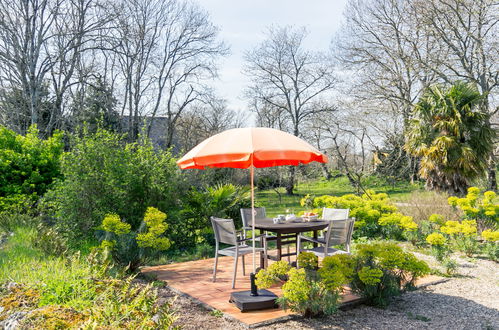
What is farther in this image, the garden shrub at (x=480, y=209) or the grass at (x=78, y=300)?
the garden shrub at (x=480, y=209)

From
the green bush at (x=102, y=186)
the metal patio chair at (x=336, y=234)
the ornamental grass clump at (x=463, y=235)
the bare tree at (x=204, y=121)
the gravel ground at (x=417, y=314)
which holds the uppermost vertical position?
the bare tree at (x=204, y=121)

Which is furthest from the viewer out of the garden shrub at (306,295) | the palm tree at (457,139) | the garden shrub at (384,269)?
the palm tree at (457,139)

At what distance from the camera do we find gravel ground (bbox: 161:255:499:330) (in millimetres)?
3908

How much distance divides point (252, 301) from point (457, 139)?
9.30 meters

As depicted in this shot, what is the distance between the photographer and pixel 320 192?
21.6 metres

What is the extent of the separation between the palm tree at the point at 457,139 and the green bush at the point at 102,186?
7773 mm

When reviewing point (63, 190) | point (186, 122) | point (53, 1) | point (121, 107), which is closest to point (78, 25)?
point (53, 1)

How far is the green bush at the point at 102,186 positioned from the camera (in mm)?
7555

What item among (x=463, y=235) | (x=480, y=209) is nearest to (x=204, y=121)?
(x=480, y=209)

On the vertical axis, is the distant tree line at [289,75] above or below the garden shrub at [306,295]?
above

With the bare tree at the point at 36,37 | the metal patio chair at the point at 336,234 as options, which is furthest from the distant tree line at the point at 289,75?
the metal patio chair at the point at 336,234

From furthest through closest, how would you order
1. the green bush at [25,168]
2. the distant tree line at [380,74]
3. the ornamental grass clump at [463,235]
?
1. the distant tree line at [380,74]
2. the green bush at [25,168]
3. the ornamental grass clump at [463,235]

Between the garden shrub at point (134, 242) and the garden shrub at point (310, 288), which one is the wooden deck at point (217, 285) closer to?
the garden shrub at point (310, 288)

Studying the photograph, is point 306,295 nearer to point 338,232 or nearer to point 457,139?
point 338,232
